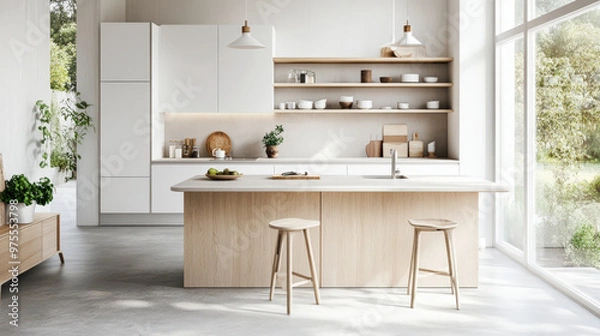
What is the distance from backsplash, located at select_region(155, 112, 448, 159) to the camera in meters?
8.09

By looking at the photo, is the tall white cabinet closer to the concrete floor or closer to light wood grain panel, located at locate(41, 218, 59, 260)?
light wood grain panel, located at locate(41, 218, 59, 260)

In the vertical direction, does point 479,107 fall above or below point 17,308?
above

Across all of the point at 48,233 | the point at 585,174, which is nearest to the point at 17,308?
the point at 48,233

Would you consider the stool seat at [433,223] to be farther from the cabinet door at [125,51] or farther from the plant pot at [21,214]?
the cabinet door at [125,51]

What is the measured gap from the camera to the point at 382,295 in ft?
14.9

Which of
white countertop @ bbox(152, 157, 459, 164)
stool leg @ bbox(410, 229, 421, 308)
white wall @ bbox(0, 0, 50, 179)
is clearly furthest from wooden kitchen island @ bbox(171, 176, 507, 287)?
white countertop @ bbox(152, 157, 459, 164)

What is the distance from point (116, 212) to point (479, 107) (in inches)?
184

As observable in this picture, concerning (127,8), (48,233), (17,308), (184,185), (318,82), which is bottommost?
(17,308)

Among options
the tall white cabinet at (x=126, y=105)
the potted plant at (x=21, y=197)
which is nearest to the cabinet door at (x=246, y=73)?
the tall white cabinet at (x=126, y=105)

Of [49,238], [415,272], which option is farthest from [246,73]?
[415,272]

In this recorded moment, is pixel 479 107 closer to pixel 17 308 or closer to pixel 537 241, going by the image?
pixel 537 241

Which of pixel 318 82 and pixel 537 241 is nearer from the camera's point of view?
pixel 537 241

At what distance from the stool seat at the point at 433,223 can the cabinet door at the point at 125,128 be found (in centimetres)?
428

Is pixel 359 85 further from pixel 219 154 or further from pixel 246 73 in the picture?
pixel 219 154
